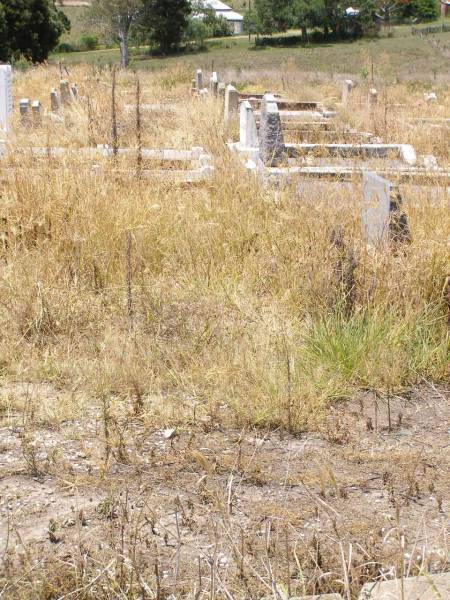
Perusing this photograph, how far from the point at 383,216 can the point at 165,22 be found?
176 ft

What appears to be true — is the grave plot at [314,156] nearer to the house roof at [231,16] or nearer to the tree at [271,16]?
the tree at [271,16]

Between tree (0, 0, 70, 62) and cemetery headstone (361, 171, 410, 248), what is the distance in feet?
126

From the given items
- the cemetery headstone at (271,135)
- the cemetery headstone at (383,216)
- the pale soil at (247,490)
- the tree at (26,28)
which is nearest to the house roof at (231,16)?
the tree at (26,28)

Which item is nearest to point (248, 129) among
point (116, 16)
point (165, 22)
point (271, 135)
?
point (271, 135)

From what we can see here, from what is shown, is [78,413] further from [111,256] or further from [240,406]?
[111,256]

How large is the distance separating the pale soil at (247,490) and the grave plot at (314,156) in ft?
10.0

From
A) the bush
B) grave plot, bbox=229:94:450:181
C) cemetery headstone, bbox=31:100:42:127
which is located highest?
the bush

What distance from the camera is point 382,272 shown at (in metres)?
4.08

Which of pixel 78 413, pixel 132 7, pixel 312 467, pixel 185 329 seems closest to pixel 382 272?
pixel 185 329

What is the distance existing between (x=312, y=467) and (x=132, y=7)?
48.6m

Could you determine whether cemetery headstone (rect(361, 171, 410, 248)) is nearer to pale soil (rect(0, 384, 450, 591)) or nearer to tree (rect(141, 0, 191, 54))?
pale soil (rect(0, 384, 450, 591))

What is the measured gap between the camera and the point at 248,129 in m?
9.30

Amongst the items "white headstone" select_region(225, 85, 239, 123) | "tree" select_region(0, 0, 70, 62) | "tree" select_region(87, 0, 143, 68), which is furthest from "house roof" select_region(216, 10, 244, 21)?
"white headstone" select_region(225, 85, 239, 123)

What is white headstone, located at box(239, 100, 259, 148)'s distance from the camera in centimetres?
896
